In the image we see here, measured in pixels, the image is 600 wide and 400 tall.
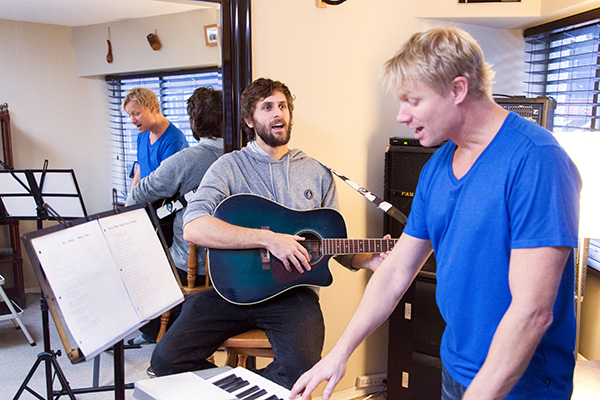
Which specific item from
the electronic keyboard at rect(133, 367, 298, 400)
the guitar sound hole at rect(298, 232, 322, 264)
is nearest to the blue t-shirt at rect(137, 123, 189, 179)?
the guitar sound hole at rect(298, 232, 322, 264)

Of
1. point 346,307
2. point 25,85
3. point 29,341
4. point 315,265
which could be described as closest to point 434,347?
point 346,307

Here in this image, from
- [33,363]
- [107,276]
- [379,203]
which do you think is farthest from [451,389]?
[33,363]

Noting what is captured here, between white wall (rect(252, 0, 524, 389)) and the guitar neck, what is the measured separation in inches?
22.6

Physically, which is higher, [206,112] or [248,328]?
[206,112]

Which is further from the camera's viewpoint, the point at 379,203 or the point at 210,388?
the point at 379,203

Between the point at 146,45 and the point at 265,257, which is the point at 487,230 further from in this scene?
the point at 146,45

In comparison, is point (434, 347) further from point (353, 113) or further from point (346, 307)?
point (353, 113)

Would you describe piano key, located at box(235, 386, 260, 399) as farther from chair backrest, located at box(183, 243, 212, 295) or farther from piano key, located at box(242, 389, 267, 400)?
chair backrest, located at box(183, 243, 212, 295)

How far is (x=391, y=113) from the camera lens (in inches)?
104

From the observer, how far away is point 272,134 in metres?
2.16

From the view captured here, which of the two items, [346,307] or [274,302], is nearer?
[274,302]

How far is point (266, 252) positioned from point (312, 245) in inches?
7.9

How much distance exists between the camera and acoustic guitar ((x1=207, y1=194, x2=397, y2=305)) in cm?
195

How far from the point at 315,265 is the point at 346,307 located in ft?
2.44
